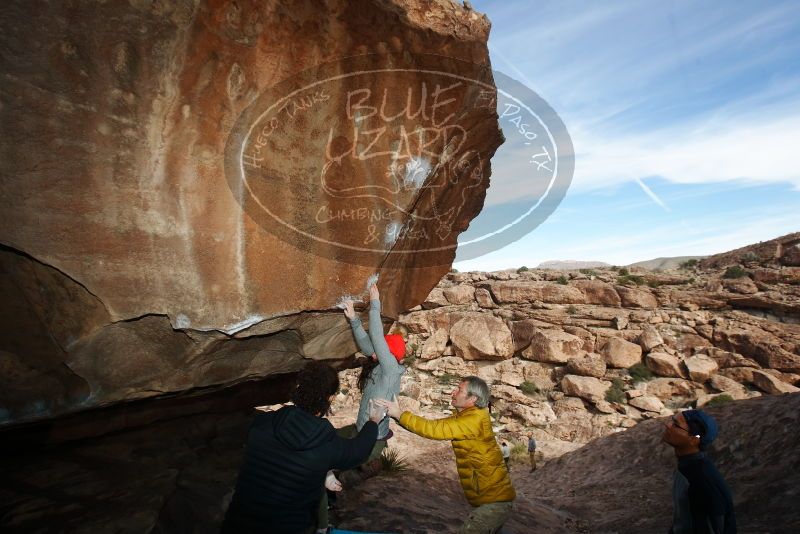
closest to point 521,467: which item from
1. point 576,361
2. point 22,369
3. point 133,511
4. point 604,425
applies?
point 604,425

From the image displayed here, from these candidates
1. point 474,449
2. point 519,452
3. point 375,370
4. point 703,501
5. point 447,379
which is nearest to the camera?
point 703,501

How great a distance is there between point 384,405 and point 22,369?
2.71 m

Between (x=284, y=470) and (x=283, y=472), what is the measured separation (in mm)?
12

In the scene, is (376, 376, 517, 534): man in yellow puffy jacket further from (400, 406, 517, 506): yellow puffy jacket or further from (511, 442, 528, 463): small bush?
(511, 442, 528, 463): small bush

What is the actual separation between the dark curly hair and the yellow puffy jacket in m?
0.81

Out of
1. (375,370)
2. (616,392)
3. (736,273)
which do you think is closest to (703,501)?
(375,370)

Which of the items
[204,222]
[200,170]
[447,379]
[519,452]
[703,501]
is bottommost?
[519,452]

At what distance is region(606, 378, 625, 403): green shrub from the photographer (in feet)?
69.9

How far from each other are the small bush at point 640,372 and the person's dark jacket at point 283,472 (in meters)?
25.1

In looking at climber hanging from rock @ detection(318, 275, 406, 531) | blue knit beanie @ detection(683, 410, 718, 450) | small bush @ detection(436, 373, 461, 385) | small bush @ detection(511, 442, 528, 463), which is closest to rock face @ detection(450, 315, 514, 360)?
small bush @ detection(436, 373, 461, 385)

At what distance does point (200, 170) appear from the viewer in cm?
323

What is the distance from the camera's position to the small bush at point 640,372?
23.0 m

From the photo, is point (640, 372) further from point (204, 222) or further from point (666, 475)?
point (204, 222)

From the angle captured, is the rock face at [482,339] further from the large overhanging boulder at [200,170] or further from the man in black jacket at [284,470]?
the man in black jacket at [284,470]
